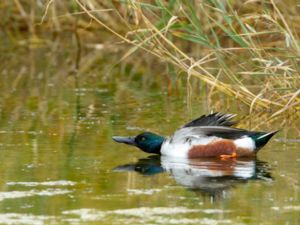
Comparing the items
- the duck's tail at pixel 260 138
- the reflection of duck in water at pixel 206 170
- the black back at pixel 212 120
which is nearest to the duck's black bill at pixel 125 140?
the reflection of duck in water at pixel 206 170

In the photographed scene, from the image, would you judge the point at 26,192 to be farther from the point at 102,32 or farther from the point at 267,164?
the point at 102,32

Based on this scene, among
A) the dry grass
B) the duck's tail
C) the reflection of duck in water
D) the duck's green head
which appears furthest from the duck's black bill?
the duck's tail

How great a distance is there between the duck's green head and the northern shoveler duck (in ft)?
0.24

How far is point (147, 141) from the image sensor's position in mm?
8906

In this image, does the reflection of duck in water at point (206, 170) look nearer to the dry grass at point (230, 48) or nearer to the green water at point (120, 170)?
the green water at point (120, 170)

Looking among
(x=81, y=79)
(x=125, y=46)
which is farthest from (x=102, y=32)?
(x=81, y=79)

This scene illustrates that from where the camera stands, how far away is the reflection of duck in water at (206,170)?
24.8 ft

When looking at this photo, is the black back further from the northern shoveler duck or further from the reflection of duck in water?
the reflection of duck in water

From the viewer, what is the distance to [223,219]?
6.43m

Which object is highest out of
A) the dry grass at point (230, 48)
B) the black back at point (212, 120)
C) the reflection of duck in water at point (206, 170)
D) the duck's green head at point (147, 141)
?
the dry grass at point (230, 48)

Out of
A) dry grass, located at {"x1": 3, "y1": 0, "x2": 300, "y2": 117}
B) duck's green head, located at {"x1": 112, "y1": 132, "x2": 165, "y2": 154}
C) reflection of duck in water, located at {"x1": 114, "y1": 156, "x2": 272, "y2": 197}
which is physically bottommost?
reflection of duck in water, located at {"x1": 114, "y1": 156, "x2": 272, "y2": 197}

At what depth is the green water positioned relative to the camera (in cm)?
664

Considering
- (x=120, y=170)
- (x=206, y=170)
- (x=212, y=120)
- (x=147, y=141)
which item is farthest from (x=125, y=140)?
(x=206, y=170)

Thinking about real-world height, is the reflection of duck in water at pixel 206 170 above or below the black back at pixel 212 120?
below
